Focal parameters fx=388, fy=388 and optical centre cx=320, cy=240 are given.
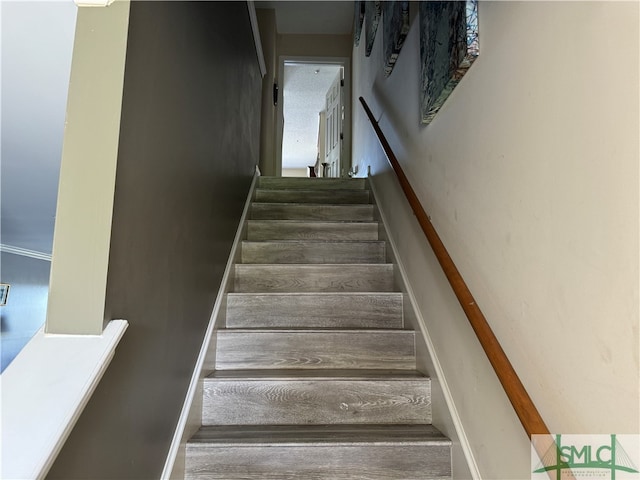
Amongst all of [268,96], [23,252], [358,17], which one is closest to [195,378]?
[23,252]

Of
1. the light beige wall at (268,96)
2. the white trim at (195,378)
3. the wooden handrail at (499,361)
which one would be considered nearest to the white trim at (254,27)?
the light beige wall at (268,96)

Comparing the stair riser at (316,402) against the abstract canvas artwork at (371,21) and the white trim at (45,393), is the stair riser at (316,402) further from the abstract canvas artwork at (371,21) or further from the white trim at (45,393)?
the abstract canvas artwork at (371,21)

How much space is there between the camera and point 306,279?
88.1 inches

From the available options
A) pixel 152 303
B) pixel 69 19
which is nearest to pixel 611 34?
pixel 152 303

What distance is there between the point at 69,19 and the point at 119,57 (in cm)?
40

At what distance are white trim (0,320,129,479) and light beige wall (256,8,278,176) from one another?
11.4 feet

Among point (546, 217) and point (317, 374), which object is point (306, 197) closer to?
point (317, 374)

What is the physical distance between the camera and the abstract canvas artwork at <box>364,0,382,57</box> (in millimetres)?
2990

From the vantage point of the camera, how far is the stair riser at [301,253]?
249 centimetres

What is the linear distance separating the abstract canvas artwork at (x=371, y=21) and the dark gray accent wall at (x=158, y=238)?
1568 millimetres

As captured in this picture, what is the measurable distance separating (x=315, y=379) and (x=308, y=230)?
1.30 m

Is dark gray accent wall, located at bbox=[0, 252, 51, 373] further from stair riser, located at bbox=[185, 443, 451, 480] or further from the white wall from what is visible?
the white wall

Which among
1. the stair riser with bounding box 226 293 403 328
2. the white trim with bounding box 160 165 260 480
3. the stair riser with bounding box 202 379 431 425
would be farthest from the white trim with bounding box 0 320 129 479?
the stair riser with bounding box 226 293 403 328

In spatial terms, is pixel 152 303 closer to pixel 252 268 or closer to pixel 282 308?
pixel 282 308
